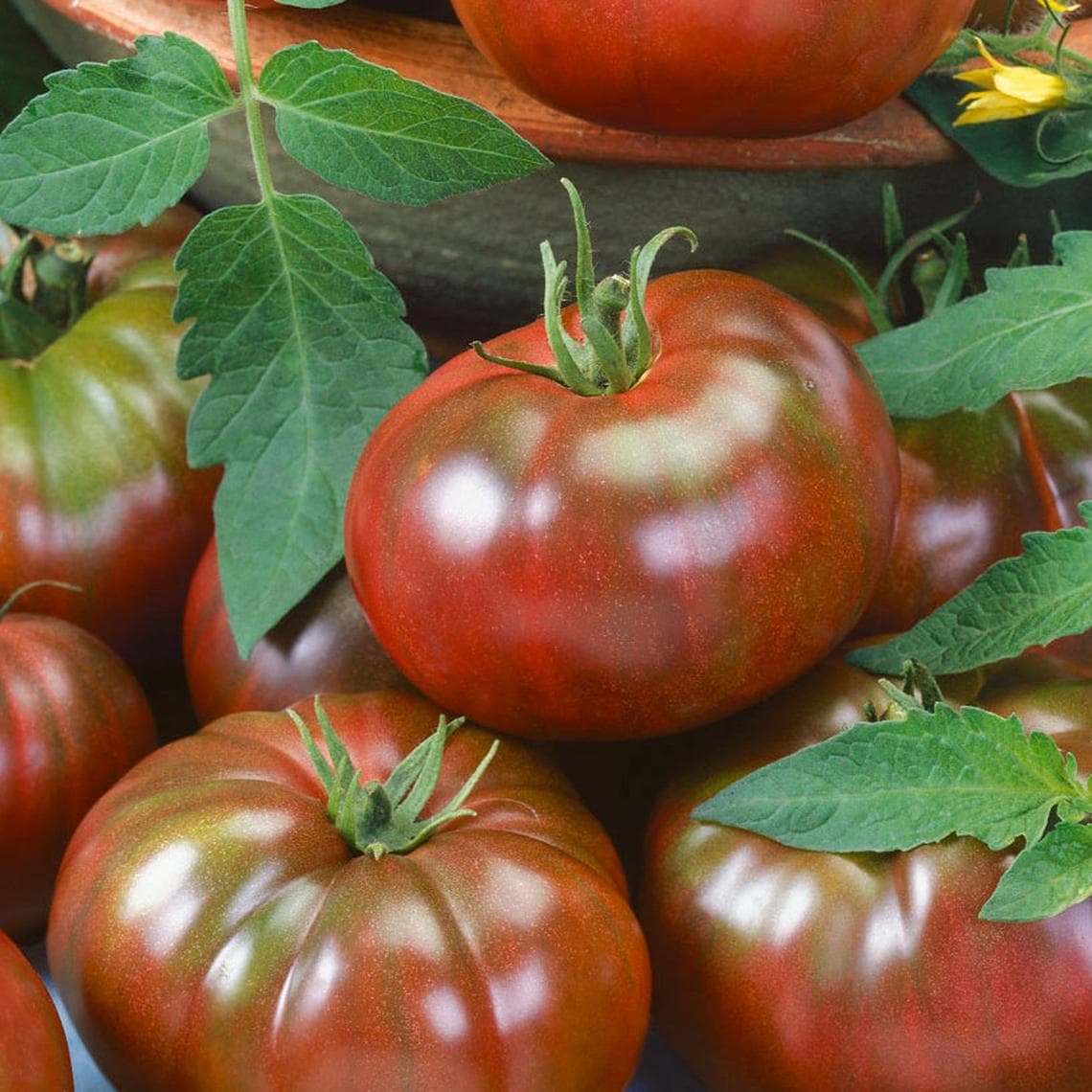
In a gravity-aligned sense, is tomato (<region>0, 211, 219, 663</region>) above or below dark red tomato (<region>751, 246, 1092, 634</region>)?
above

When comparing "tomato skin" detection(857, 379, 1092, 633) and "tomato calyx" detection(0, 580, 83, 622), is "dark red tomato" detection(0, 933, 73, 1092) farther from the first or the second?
"tomato skin" detection(857, 379, 1092, 633)

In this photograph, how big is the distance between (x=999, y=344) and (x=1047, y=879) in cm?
25

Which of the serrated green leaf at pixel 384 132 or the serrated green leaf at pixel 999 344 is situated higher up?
the serrated green leaf at pixel 384 132

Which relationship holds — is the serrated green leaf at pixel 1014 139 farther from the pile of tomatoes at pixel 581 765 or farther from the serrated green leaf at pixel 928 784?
the serrated green leaf at pixel 928 784

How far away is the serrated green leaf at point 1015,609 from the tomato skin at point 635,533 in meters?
0.04

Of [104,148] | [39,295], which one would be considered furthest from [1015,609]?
[39,295]

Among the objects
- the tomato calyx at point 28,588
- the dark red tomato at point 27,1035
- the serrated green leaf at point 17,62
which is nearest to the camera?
the dark red tomato at point 27,1035

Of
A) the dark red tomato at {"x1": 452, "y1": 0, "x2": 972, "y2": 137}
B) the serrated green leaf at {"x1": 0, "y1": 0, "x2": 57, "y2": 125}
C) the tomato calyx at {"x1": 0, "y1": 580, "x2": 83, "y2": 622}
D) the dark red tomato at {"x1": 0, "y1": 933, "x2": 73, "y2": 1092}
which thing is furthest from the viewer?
the serrated green leaf at {"x1": 0, "y1": 0, "x2": 57, "y2": 125}

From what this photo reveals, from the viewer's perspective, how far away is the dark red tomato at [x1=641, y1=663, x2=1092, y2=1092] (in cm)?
54

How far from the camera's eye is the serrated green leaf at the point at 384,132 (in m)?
0.64

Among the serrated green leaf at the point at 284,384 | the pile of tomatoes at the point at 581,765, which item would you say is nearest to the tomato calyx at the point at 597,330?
the pile of tomatoes at the point at 581,765

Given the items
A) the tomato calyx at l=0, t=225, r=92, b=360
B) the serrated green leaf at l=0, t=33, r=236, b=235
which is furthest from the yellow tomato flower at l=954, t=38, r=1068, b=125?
the tomato calyx at l=0, t=225, r=92, b=360

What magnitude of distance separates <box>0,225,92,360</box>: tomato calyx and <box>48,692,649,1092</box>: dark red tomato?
13.3 inches

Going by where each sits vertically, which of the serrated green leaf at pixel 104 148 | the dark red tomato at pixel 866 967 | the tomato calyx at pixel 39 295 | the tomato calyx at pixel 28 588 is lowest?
the dark red tomato at pixel 866 967
